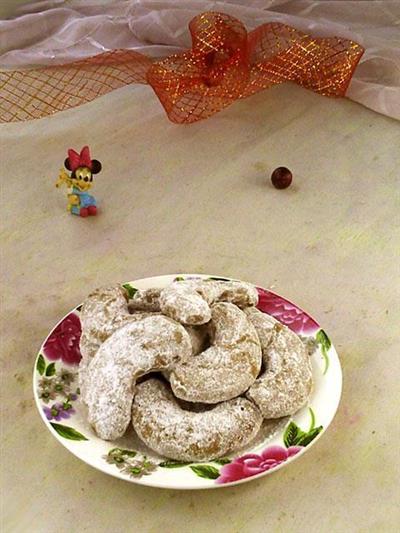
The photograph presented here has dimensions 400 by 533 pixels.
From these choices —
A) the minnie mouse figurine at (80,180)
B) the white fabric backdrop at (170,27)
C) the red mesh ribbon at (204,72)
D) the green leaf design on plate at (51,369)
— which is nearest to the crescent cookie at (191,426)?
the green leaf design on plate at (51,369)

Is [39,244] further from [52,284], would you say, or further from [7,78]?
[7,78]

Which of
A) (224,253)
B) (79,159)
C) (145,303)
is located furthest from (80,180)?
(145,303)

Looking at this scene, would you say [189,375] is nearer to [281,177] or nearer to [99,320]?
[99,320]

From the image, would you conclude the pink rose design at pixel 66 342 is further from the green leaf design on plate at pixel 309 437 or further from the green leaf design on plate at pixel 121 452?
the green leaf design on plate at pixel 309 437

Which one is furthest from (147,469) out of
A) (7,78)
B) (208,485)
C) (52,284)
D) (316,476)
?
(7,78)

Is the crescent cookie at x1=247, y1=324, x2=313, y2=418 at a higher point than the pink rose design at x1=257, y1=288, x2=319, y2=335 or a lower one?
higher

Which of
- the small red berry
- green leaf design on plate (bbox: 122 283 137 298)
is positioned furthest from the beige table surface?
green leaf design on plate (bbox: 122 283 137 298)

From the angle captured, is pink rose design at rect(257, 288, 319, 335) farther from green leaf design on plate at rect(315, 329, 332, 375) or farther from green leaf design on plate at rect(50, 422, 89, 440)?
green leaf design on plate at rect(50, 422, 89, 440)
